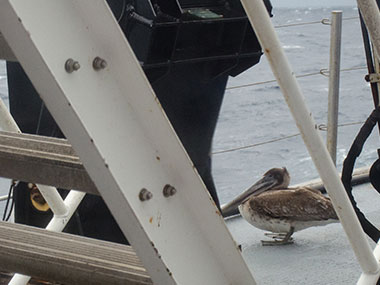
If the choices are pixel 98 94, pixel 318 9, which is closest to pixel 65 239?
pixel 98 94

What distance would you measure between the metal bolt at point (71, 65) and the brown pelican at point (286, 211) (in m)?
2.23

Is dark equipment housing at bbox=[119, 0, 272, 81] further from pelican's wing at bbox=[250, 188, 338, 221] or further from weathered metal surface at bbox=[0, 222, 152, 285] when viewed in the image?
weathered metal surface at bbox=[0, 222, 152, 285]

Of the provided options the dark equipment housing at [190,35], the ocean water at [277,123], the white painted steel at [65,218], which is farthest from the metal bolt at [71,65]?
the ocean water at [277,123]

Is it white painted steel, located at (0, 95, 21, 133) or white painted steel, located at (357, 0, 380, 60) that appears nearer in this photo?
white painted steel, located at (357, 0, 380, 60)

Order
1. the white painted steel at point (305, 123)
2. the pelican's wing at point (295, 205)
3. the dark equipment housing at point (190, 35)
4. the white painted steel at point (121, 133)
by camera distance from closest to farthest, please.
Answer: the white painted steel at point (121, 133), the white painted steel at point (305, 123), the dark equipment housing at point (190, 35), the pelican's wing at point (295, 205)

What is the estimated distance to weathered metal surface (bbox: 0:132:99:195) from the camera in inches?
38.6

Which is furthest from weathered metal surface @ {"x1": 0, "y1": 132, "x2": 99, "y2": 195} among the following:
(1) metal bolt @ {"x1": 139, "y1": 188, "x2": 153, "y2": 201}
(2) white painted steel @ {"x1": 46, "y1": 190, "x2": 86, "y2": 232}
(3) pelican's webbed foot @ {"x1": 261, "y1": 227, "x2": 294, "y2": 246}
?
(3) pelican's webbed foot @ {"x1": 261, "y1": 227, "x2": 294, "y2": 246}

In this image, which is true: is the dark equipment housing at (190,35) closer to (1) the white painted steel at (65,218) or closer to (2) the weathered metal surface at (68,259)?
(1) the white painted steel at (65,218)

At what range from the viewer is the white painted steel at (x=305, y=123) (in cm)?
103

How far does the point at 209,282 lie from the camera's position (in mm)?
967

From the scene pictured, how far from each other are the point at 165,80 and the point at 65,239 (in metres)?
1.24

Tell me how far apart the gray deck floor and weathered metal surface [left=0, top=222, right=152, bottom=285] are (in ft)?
5.30

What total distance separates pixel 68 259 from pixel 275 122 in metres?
6.24

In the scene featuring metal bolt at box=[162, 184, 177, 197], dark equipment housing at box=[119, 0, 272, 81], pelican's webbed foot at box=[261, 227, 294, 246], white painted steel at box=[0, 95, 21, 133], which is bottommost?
pelican's webbed foot at box=[261, 227, 294, 246]
